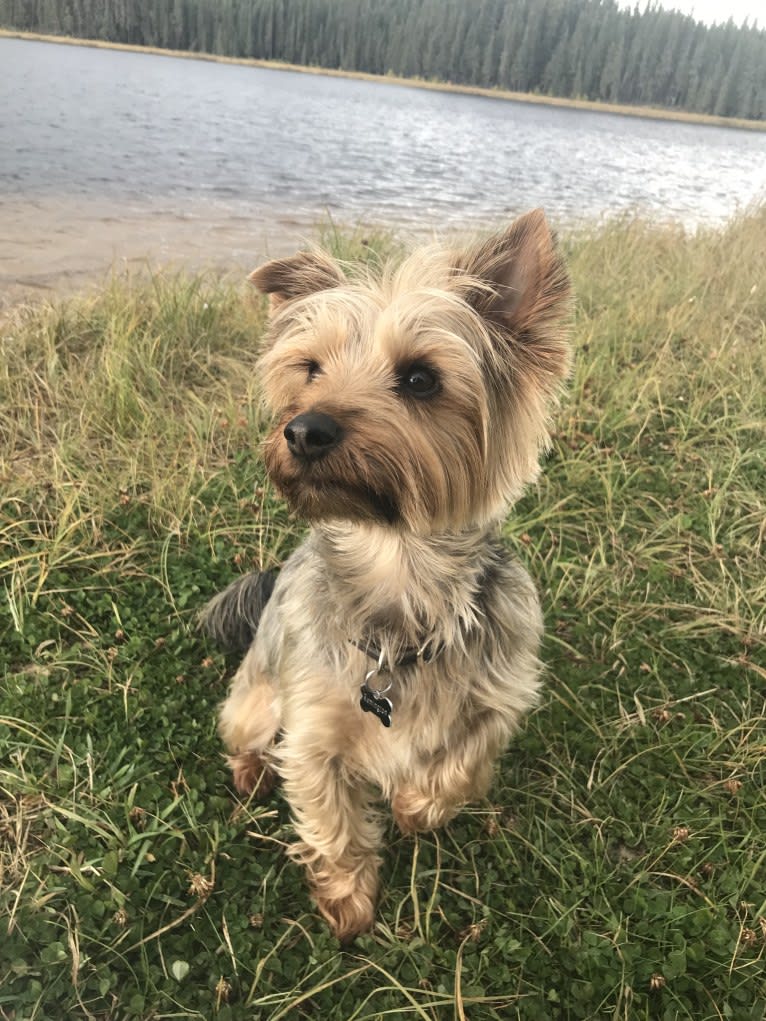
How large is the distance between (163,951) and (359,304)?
234cm

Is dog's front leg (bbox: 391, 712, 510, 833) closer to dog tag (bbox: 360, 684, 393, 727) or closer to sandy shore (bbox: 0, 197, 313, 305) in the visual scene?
dog tag (bbox: 360, 684, 393, 727)

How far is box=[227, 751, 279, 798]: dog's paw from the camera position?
311 centimetres

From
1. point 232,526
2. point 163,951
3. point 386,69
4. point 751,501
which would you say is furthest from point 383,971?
point 386,69

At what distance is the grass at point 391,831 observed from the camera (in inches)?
97.8

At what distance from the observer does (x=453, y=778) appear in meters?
2.69

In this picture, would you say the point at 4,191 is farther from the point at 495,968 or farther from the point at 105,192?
the point at 495,968

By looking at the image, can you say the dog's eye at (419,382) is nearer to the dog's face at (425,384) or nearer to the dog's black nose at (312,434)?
the dog's face at (425,384)

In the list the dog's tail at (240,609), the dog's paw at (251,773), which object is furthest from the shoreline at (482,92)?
the dog's paw at (251,773)

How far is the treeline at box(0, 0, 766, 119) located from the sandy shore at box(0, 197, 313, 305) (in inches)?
2413

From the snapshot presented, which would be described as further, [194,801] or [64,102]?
[64,102]

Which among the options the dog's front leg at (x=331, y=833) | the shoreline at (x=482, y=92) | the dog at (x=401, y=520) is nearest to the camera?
the dog at (x=401, y=520)

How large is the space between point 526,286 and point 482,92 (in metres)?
87.1

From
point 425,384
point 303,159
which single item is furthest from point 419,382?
point 303,159

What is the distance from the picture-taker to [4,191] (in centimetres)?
1103
